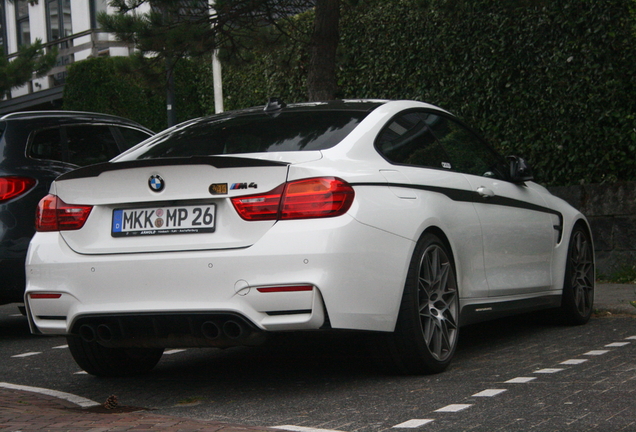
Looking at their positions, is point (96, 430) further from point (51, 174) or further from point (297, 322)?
point (51, 174)

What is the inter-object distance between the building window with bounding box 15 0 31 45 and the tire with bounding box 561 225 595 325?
29148 mm

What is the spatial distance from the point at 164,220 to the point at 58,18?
94.2 ft

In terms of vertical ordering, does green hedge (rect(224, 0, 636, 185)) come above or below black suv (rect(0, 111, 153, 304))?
above

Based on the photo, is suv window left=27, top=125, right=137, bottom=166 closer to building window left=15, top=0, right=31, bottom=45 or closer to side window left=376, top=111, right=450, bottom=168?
side window left=376, top=111, right=450, bottom=168

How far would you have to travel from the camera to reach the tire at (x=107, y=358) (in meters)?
5.69

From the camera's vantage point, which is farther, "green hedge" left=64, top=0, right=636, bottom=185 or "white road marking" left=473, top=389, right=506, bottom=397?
"green hedge" left=64, top=0, right=636, bottom=185

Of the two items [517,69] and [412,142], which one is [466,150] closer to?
[412,142]

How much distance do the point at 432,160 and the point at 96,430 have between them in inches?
102

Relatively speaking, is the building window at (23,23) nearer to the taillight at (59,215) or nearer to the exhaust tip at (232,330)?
the taillight at (59,215)

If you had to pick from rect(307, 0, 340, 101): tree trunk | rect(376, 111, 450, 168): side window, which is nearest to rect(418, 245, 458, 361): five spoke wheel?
rect(376, 111, 450, 168): side window

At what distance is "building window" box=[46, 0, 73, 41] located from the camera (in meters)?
31.3

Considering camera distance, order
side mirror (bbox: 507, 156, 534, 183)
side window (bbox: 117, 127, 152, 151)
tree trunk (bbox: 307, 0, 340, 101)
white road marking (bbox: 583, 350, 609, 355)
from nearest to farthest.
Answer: white road marking (bbox: 583, 350, 609, 355) < side mirror (bbox: 507, 156, 534, 183) < side window (bbox: 117, 127, 152, 151) < tree trunk (bbox: 307, 0, 340, 101)

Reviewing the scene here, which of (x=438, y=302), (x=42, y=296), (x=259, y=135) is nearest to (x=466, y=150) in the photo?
(x=438, y=302)

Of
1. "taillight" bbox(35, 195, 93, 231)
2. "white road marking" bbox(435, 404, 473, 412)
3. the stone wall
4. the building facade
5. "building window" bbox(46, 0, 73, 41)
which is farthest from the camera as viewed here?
"building window" bbox(46, 0, 73, 41)
